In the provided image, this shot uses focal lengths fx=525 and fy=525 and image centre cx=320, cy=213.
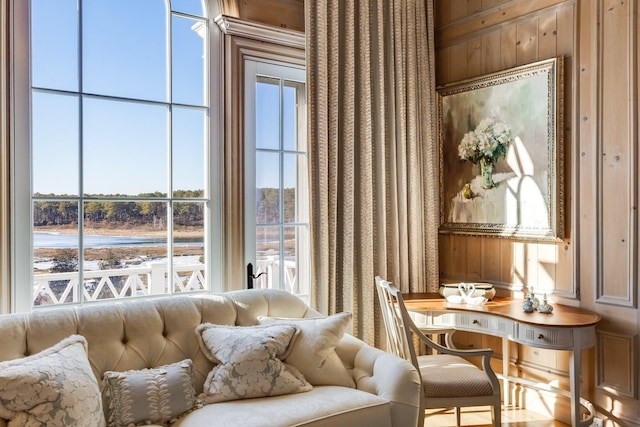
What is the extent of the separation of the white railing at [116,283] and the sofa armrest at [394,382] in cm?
119

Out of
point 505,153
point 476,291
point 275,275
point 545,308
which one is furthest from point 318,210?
point 545,308

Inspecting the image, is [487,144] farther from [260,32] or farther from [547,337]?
[260,32]

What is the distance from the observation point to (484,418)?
3334mm

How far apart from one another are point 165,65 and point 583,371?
3061 mm

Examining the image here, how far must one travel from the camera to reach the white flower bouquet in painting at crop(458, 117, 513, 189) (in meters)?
3.56

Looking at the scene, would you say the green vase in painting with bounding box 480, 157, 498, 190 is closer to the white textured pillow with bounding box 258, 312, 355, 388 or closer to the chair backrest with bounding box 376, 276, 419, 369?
the chair backrest with bounding box 376, 276, 419, 369

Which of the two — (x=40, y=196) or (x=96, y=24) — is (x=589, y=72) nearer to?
(x=96, y=24)

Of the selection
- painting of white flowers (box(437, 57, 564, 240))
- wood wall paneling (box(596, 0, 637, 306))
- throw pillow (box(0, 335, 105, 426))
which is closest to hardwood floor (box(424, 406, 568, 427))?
wood wall paneling (box(596, 0, 637, 306))

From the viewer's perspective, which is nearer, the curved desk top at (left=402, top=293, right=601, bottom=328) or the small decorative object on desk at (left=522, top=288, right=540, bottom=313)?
the curved desk top at (left=402, top=293, right=601, bottom=328)

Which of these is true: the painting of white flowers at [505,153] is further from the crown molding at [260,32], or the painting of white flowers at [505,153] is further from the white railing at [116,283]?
the white railing at [116,283]

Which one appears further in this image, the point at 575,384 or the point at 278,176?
the point at 278,176

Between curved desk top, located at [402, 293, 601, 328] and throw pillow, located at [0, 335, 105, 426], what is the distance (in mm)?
1926

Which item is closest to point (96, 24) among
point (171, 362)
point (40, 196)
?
point (40, 196)

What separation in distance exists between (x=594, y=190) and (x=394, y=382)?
5.63 feet
